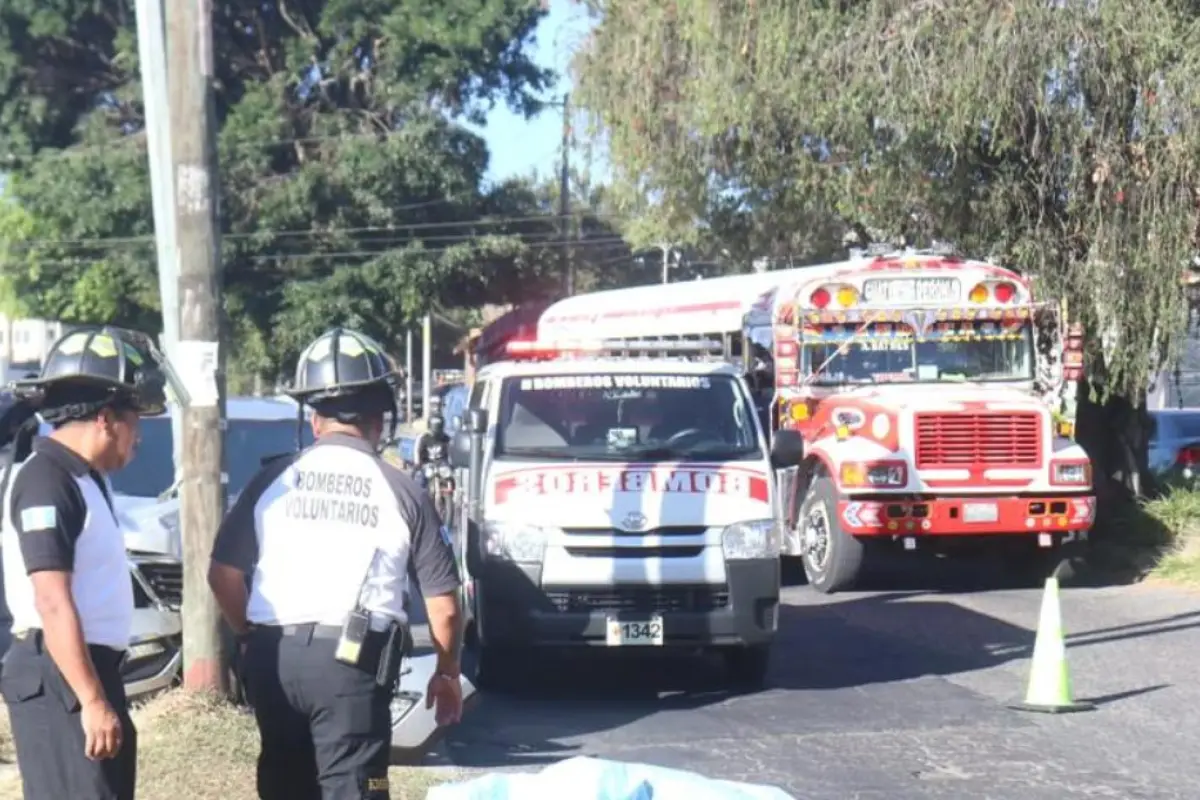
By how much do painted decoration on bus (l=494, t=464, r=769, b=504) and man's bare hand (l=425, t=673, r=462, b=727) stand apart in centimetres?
536

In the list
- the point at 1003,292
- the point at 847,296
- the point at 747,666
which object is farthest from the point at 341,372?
the point at 1003,292

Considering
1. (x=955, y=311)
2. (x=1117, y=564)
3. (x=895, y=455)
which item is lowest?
(x=1117, y=564)

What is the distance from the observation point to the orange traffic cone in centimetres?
991

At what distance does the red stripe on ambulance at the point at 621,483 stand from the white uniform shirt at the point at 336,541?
5.48 meters

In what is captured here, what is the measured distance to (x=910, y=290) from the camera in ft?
52.6

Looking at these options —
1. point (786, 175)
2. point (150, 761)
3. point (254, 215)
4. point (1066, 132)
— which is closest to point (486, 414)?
point (150, 761)

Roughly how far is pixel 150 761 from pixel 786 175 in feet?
42.8

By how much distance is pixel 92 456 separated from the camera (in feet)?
15.6

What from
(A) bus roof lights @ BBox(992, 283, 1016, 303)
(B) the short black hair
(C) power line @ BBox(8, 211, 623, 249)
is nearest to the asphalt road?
(A) bus roof lights @ BBox(992, 283, 1016, 303)

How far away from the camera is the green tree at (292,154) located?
1320 inches

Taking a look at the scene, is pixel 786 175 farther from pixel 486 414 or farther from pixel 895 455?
pixel 486 414

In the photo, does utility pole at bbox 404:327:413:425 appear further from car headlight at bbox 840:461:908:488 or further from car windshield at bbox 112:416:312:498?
car windshield at bbox 112:416:312:498

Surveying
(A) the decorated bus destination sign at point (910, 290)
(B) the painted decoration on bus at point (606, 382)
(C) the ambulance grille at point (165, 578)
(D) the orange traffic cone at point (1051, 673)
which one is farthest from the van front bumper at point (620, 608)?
(A) the decorated bus destination sign at point (910, 290)

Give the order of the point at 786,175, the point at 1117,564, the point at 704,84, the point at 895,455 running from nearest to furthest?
the point at 895,455
the point at 1117,564
the point at 704,84
the point at 786,175
